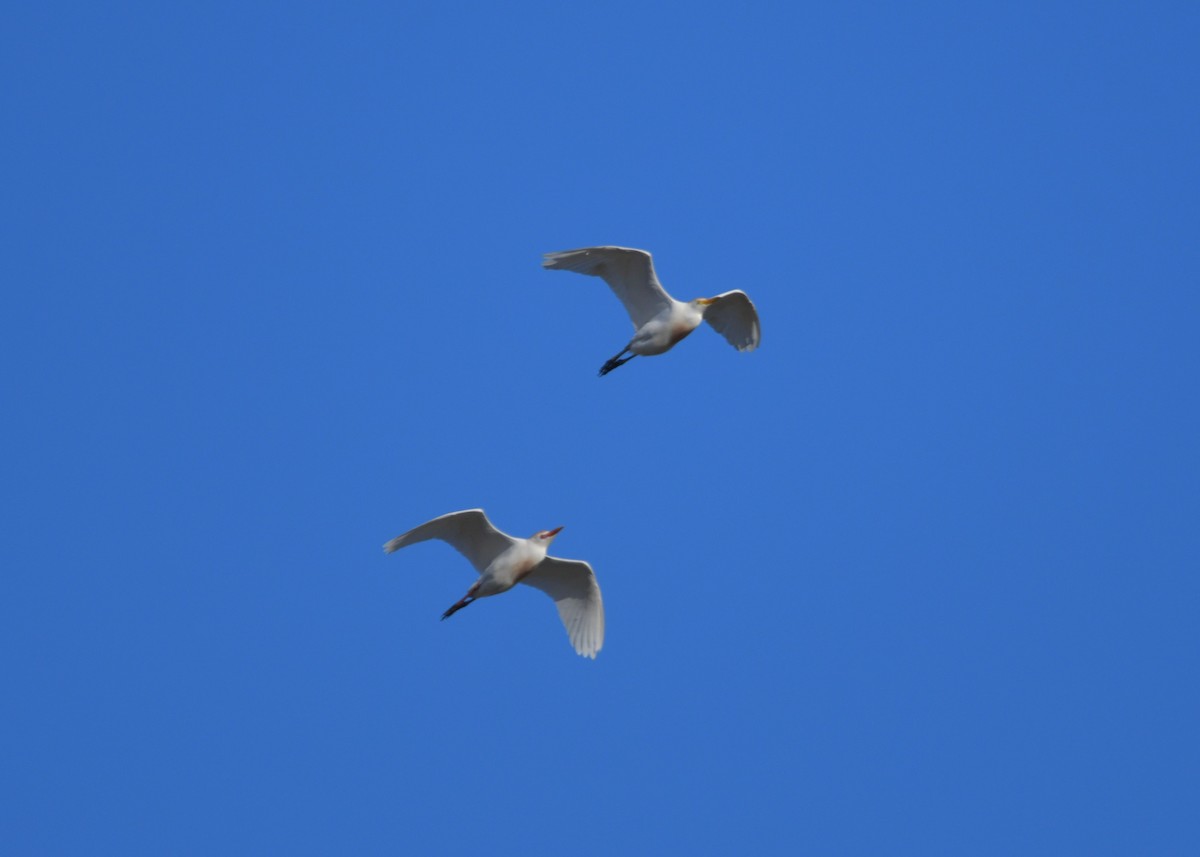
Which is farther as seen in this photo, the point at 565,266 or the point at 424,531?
the point at 565,266

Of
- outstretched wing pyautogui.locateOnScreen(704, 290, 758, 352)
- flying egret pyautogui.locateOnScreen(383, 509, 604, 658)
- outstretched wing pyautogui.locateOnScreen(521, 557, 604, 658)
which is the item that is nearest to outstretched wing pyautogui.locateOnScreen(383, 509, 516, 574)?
flying egret pyautogui.locateOnScreen(383, 509, 604, 658)

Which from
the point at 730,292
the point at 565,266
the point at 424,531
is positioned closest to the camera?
the point at 424,531

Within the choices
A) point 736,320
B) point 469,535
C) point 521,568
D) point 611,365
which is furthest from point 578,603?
point 736,320

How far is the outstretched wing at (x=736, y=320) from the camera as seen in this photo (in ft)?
92.6

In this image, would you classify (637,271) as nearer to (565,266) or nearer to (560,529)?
(565,266)

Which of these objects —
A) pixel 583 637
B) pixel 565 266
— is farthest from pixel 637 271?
pixel 583 637

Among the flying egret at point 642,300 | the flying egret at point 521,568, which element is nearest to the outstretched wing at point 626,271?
the flying egret at point 642,300

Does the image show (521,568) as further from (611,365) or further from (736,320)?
(736,320)

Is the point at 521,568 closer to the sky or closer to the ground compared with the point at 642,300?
closer to the ground

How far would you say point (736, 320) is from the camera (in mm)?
28672

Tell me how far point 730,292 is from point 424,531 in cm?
Result: 698

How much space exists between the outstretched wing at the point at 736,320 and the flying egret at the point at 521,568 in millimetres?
4928

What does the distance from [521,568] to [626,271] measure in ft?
16.5

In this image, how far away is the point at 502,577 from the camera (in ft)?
83.8
